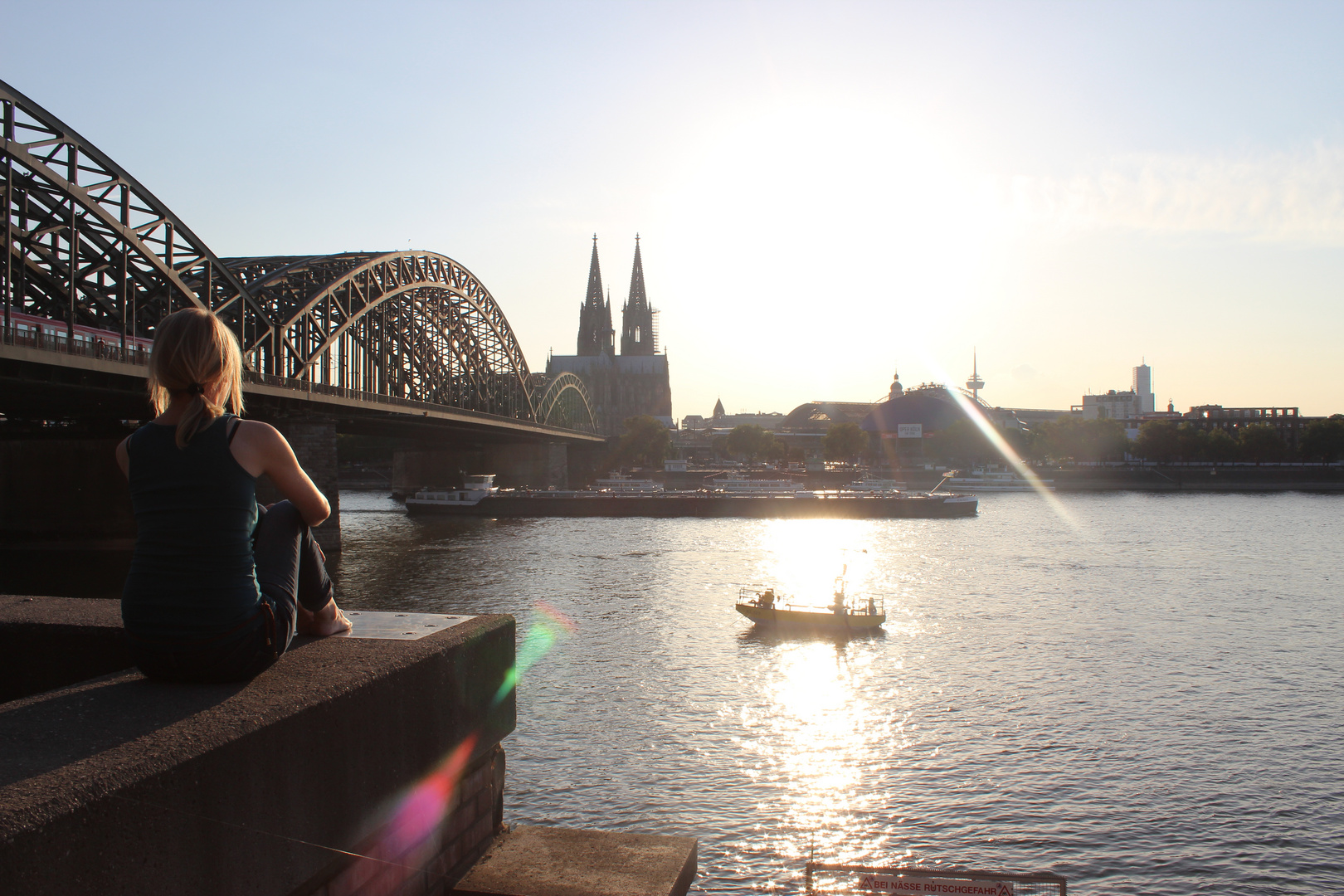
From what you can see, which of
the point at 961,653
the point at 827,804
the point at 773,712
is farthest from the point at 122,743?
the point at 961,653

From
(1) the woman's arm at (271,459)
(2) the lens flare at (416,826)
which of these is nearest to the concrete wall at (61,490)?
(2) the lens flare at (416,826)

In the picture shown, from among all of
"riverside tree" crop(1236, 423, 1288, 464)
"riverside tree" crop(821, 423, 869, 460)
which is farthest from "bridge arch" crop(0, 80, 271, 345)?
"riverside tree" crop(1236, 423, 1288, 464)

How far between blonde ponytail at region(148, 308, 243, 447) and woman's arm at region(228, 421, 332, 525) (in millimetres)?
153

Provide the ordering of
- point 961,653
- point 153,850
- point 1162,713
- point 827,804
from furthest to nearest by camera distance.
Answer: point 961,653
point 1162,713
point 827,804
point 153,850

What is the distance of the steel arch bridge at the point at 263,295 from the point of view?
4172 centimetres

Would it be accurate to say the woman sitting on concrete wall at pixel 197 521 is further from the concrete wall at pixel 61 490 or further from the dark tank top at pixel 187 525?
the concrete wall at pixel 61 490

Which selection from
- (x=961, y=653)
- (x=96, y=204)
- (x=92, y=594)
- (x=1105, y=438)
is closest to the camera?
(x=961, y=653)

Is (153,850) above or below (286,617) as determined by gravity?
below

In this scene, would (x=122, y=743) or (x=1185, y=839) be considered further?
(x=1185, y=839)

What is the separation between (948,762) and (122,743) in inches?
704

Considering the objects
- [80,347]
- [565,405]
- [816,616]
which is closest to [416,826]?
[816,616]

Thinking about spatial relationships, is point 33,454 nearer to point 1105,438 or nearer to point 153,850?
point 153,850

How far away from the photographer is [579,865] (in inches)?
193

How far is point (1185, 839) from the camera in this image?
15500mm
